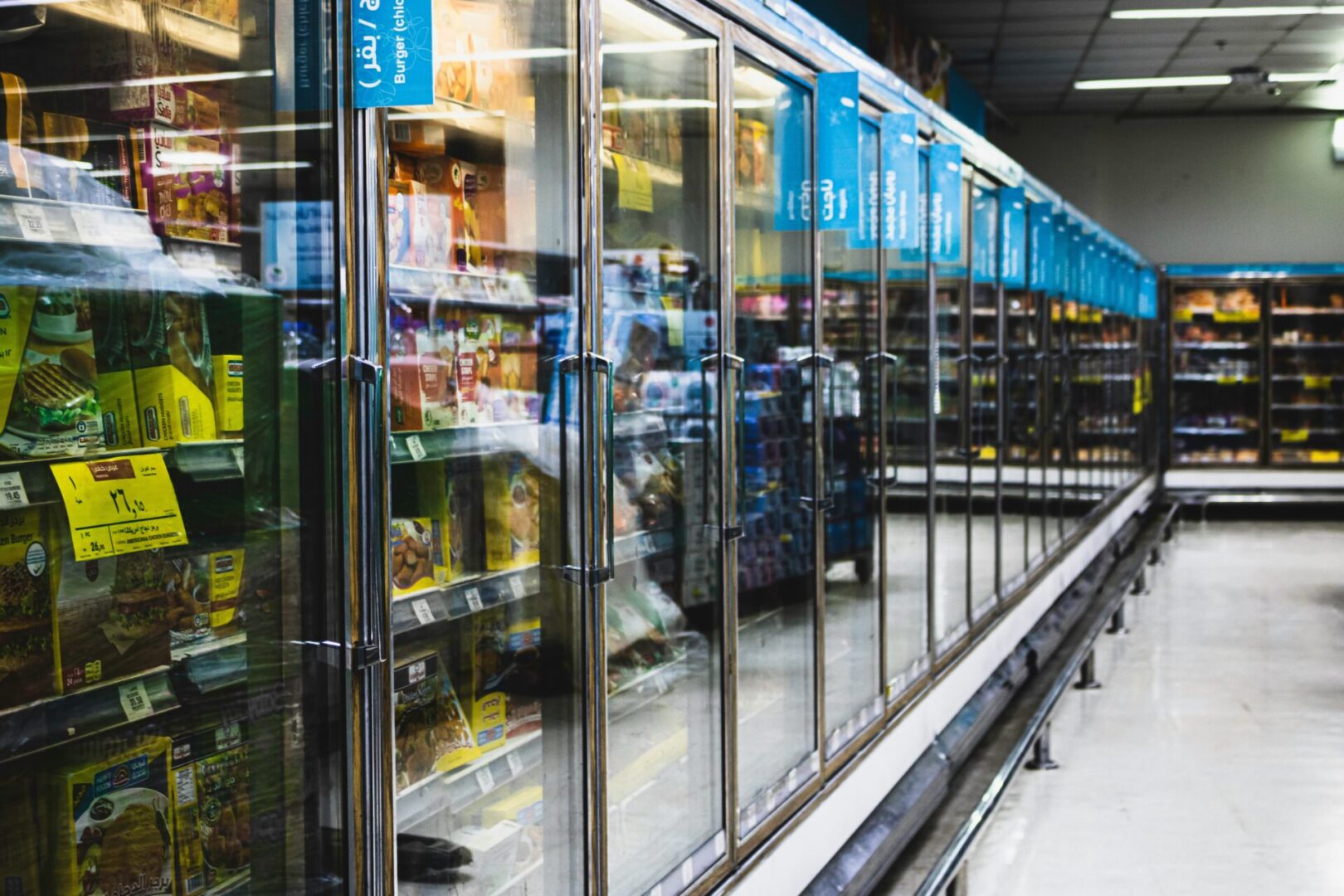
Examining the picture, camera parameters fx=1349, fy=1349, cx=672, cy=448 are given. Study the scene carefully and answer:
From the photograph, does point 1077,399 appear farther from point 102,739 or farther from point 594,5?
point 102,739

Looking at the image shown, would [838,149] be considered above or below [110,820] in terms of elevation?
above

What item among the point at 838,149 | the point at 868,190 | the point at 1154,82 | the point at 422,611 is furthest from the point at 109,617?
the point at 1154,82

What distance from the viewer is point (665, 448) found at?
3.01 m

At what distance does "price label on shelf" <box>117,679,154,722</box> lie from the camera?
1.67 metres

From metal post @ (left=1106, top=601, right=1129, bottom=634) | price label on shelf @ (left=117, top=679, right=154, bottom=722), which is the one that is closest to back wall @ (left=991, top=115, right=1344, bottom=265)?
metal post @ (left=1106, top=601, right=1129, bottom=634)

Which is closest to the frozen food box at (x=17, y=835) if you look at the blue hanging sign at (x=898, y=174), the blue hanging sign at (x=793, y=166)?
the blue hanging sign at (x=793, y=166)

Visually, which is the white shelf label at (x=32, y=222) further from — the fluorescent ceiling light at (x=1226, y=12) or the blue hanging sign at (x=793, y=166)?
the fluorescent ceiling light at (x=1226, y=12)

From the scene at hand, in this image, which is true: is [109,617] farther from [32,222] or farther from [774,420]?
[774,420]

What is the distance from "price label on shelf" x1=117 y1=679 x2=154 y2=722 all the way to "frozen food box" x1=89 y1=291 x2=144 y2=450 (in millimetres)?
299

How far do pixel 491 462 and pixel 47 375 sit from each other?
2.96 feet

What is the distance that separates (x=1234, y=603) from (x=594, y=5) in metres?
8.20

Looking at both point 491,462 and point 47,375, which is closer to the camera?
point 47,375

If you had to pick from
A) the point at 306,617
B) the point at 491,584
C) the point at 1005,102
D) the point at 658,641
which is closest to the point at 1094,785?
the point at 658,641

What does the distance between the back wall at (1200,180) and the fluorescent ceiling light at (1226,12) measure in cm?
467
